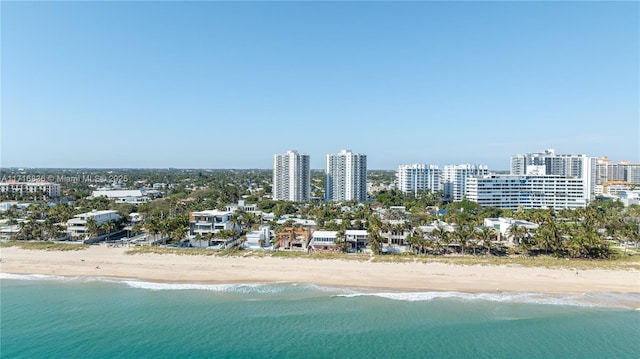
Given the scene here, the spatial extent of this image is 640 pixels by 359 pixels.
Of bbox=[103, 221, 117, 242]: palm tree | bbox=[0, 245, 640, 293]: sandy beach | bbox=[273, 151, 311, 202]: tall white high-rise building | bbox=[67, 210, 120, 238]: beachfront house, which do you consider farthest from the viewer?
bbox=[273, 151, 311, 202]: tall white high-rise building

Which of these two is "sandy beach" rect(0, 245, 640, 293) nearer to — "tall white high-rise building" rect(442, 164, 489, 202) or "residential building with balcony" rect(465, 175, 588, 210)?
"residential building with balcony" rect(465, 175, 588, 210)

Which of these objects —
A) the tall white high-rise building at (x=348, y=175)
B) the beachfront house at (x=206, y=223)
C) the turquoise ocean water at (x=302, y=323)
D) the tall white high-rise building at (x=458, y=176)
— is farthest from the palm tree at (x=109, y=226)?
the tall white high-rise building at (x=458, y=176)

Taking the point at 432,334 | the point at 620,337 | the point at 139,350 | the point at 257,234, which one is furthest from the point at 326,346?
the point at 257,234

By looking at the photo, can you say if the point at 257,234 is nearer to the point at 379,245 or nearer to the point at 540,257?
the point at 379,245

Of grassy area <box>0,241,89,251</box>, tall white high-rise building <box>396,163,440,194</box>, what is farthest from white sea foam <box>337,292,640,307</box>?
tall white high-rise building <box>396,163,440,194</box>

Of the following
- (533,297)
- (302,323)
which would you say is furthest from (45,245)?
(533,297)

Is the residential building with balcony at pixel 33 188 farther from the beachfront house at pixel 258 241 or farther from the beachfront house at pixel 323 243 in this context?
the beachfront house at pixel 323 243
